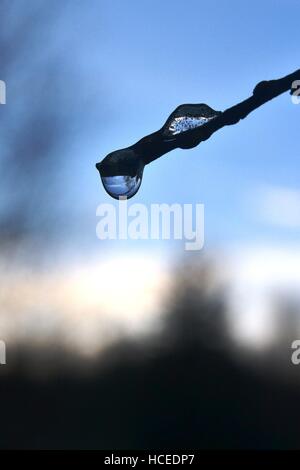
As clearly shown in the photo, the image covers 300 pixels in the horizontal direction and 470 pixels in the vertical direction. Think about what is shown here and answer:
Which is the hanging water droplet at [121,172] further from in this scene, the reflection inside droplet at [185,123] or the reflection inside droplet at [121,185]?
the reflection inside droplet at [185,123]

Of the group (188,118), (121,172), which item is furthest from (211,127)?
(121,172)

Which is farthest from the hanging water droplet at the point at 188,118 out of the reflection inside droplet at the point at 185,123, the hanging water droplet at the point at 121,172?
the hanging water droplet at the point at 121,172

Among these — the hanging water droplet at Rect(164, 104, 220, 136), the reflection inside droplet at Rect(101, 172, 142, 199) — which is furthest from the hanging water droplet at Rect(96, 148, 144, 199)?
the hanging water droplet at Rect(164, 104, 220, 136)

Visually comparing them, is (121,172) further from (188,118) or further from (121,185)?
(188,118)

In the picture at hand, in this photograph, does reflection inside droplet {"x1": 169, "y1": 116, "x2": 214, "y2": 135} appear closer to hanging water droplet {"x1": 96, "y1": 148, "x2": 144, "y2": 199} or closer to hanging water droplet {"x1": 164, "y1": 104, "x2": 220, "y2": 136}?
hanging water droplet {"x1": 164, "y1": 104, "x2": 220, "y2": 136}

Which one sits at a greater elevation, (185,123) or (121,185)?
(185,123)

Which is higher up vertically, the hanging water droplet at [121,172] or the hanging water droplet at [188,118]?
the hanging water droplet at [188,118]
